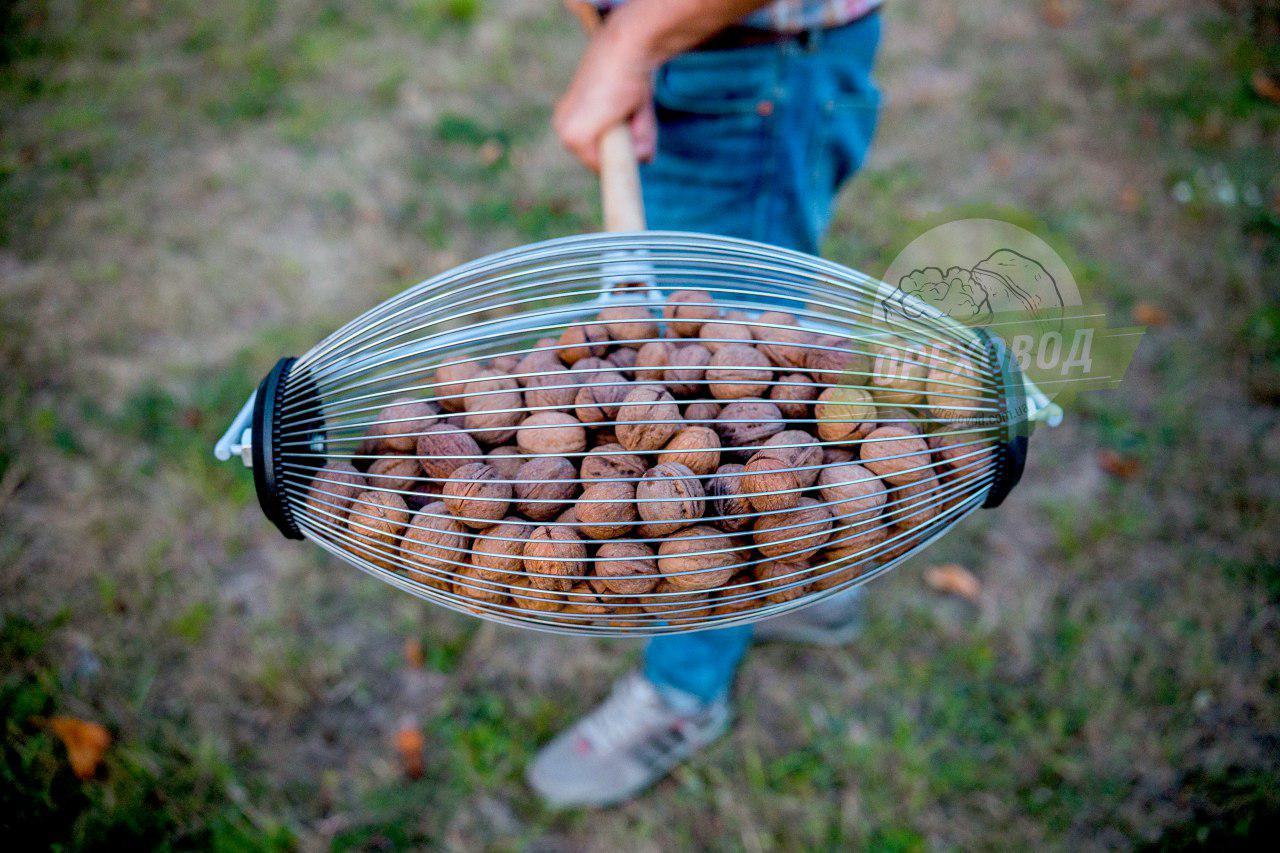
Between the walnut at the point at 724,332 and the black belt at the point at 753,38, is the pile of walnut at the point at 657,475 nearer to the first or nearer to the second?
the walnut at the point at 724,332

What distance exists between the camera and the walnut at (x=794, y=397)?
0.93m

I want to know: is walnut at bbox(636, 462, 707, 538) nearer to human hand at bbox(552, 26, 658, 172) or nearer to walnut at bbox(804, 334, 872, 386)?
walnut at bbox(804, 334, 872, 386)

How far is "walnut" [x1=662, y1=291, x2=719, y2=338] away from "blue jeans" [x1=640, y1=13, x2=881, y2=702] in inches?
24.2

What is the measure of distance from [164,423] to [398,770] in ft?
4.16

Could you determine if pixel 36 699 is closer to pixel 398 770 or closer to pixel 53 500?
pixel 53 500

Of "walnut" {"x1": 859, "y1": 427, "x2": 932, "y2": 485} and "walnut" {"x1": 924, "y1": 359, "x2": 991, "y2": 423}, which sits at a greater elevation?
"walnut" {"x1": 924, "y1": 359, "x2": 991, "y2": 423}

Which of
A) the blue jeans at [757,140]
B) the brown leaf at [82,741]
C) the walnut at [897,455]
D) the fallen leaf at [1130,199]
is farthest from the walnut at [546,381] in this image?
the fallen leaf at [1130,199]

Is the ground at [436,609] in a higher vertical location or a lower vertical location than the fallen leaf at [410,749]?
higher

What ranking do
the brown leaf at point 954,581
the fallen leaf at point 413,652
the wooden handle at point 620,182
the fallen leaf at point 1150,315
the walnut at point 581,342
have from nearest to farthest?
1. the walnut at point 581,342
2. the wooden handle at point 620,182
3. the fallen leaf at point 413,652
4. the brown leaf at point 954,581
5. the fallen leaf at point 1150,315

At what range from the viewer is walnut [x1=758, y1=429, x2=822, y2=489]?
2.92 feet

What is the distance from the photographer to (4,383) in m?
2.34

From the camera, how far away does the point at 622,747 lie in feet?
5.71

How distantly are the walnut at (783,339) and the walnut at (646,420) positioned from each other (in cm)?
16

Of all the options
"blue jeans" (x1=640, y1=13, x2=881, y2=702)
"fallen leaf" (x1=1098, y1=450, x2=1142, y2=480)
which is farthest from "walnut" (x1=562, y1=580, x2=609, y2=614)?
"fallen leaf" (x1=1098, y1=450, x2=1142, y2=480)
